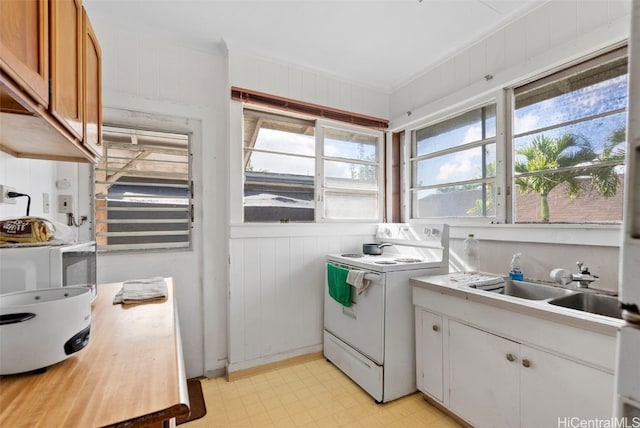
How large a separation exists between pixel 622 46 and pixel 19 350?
2847mm

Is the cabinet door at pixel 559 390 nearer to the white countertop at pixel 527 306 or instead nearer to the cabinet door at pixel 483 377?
the cabinet door at pixel 483 377

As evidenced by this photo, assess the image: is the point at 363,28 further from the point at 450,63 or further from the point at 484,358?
the point at 484,358

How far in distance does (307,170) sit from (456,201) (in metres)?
1.36

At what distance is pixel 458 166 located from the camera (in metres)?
2.48

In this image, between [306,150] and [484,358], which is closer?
[484,358]

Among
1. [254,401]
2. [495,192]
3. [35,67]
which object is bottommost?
[254,401]

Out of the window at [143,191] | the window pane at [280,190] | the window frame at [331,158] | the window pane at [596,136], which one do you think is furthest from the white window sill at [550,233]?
the window at [143,191]

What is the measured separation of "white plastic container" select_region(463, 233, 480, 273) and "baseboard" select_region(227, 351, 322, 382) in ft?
4.96

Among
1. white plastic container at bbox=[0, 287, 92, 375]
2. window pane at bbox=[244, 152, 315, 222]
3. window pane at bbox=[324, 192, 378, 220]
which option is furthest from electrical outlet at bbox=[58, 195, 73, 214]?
window pane at bbox=[324, 192, 378, 220]

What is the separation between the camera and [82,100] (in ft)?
4.08

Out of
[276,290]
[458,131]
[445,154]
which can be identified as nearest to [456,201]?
[445,154]

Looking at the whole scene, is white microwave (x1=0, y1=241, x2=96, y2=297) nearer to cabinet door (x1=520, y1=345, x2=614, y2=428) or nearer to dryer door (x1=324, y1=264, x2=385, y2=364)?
dryer door (x1=324, y1=264, x2=385, y2=364)

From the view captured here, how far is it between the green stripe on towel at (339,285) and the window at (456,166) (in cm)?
107

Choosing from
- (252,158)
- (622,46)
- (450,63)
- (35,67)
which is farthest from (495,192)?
(35,67)
